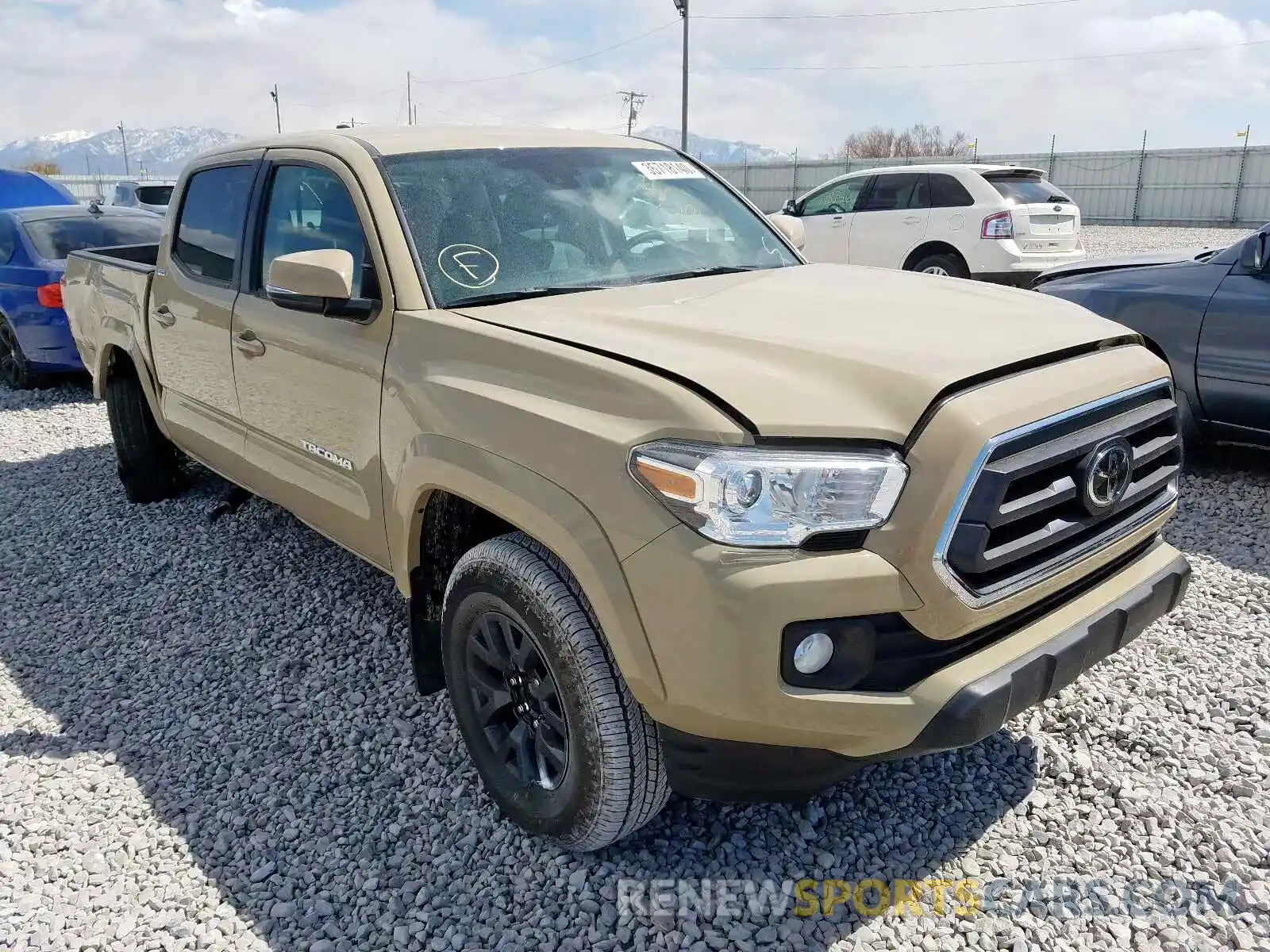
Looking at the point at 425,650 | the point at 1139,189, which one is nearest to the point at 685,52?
the point at 1139,189

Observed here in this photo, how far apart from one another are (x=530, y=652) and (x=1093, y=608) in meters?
1.39

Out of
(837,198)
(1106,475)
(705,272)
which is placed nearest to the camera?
(1106,475)

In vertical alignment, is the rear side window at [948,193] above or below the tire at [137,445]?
above

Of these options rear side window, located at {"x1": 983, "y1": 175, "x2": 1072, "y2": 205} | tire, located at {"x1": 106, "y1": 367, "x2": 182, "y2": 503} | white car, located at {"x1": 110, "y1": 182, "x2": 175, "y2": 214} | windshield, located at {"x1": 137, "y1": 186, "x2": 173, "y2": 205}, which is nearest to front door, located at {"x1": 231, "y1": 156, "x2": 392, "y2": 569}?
tire, located at {"x1": 106, "y1": 367, "x2": 182, "y2": 503}

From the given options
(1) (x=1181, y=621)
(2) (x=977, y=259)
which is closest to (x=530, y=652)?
(1) (x=1181, y=621)

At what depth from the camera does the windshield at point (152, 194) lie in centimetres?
1536

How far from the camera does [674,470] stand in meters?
1.96

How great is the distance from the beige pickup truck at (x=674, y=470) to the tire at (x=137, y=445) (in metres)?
2.15

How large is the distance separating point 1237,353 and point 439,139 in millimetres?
4034

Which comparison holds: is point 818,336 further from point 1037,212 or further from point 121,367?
point 1037,212

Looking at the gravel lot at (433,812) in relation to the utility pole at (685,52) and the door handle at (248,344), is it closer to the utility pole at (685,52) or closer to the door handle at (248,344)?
the door handle at (248,344)

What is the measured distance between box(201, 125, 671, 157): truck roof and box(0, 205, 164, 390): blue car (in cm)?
527

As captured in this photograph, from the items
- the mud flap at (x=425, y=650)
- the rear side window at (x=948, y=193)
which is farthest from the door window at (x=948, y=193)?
the mud flap at (x=425, y=650)

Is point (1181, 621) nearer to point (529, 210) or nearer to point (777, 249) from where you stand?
point (777, 249)
